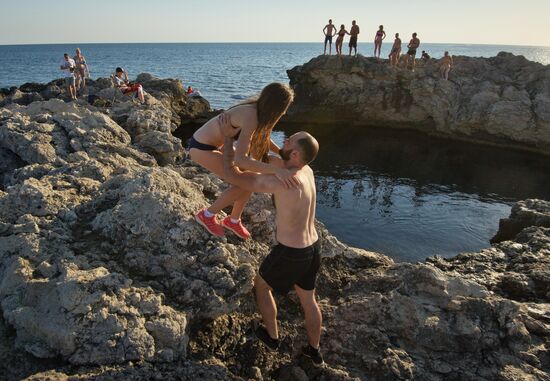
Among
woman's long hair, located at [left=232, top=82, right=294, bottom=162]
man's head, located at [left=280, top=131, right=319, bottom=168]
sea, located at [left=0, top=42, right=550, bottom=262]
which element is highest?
woman's long hair, located at [left=232, top=82, right=294, bottom=162]

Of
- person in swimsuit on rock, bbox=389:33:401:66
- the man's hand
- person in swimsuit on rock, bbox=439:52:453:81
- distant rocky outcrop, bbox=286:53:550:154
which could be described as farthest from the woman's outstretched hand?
person in swimsuit on rock, bbox=439:52:453:81

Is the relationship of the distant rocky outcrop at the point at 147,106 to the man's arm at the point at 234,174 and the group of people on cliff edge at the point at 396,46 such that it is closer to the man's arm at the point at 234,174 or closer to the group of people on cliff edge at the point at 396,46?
the man's arm at the point at 234,174

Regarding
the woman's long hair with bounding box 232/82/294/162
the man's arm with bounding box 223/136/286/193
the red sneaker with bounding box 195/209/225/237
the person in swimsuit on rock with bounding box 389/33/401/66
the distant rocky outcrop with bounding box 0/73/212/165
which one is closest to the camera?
→ the woman's long hair with bounding box 232/82/294/162

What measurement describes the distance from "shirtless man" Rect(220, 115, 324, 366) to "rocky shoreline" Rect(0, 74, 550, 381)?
35cm

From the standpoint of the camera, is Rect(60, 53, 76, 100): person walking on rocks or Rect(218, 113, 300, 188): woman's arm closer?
Rect(218, 113, 300, 188): woman's arm

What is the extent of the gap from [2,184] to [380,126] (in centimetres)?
2496

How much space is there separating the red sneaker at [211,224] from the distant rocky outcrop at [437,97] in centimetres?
2447

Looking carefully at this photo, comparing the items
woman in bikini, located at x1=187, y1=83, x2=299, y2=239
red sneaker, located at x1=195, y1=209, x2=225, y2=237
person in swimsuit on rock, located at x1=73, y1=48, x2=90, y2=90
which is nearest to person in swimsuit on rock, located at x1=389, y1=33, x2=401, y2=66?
person in swimsuit on rock, located at x1=73, y1=48, x2=90, y2=90

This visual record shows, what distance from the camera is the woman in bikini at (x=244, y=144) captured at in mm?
4242

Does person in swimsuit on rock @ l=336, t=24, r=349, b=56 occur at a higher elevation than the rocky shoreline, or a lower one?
higher

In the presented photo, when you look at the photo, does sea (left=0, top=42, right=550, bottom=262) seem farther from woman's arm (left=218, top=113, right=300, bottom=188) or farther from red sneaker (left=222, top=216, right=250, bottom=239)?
woman's arm (left=218, top=113, right=300, bottom=188)

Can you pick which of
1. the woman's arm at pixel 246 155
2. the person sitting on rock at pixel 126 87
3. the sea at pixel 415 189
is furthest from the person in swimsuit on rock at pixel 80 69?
the woman's arm at pixel 246 155

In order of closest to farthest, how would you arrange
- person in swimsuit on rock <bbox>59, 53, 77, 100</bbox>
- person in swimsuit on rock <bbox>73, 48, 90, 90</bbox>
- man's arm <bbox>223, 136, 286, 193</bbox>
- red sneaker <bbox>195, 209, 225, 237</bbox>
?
1. man's arm <bbox>223, 136, 286, 193</bbox>
2. red sneaker <bbox>195, 209, 225, 237</bbox>
3. person in swimsuit on rock <bbox>59, 53, 77, 100</bbox>
4. person in swimsuit on rock <bbox>73, 48, 90, 90</bbox>

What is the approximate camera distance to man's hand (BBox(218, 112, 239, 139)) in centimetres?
459
